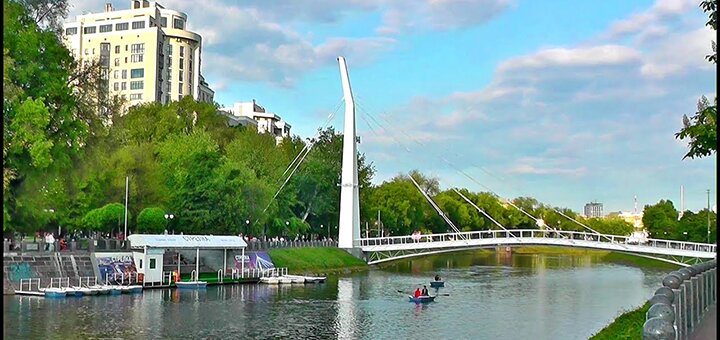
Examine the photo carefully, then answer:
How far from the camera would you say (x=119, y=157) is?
5369 centimetres

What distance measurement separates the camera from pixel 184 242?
46.0m

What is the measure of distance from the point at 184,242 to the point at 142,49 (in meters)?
62.2

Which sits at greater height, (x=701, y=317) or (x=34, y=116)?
(x=34, y=116)

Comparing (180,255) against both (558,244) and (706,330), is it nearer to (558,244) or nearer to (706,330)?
(558,244)

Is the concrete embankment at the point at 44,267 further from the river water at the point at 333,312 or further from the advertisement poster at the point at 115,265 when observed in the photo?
the river water at the point at 333,312

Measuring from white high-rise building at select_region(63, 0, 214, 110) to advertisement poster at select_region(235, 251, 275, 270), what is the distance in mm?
51837

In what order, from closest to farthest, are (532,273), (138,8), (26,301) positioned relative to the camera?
(26,301)
(532,273)
(138,8)

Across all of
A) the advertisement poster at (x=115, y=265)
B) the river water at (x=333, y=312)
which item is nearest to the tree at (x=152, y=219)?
the advertisement poster at (x=115, y=265)

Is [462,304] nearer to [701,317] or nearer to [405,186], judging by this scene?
[701,317]

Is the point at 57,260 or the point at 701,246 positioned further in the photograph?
the point at 701,246

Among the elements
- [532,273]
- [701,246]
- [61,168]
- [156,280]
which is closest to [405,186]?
[532,273]

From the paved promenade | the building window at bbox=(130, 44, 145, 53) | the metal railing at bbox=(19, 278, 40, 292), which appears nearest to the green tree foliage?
the metal railing at bbox=(19, 278, 40, 292)

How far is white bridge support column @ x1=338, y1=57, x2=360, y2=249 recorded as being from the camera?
6531 centimetres

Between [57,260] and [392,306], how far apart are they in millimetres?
15846
